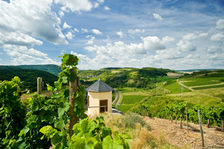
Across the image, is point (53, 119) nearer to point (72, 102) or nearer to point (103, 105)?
point (72, 102)

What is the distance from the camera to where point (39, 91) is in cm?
359

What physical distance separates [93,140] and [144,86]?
4614 inches

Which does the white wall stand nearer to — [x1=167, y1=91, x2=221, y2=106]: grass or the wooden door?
the wooden door

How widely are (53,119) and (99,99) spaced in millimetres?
11421

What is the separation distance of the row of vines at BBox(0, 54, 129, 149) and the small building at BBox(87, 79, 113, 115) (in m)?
10.3

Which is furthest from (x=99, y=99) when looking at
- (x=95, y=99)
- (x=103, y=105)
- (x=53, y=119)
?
(x=53, y=119)

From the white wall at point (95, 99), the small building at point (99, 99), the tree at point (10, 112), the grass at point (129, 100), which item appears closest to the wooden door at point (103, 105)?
the small building at point (99, 99)

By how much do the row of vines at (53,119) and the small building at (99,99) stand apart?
10340 mm

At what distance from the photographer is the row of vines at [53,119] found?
1.41 meters

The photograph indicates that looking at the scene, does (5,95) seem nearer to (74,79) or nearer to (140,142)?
(74,79)

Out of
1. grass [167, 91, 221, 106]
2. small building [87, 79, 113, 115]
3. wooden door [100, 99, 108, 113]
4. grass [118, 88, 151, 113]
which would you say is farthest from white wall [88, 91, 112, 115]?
grass [118, 88, 151, 113]

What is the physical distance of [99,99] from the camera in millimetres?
13648

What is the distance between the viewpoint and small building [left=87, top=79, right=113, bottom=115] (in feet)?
44.6

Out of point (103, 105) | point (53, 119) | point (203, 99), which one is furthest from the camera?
point (203, 99)
